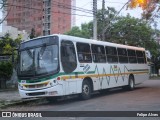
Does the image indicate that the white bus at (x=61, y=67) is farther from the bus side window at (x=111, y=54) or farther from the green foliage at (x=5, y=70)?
the green foliage at (x=5, y=70)

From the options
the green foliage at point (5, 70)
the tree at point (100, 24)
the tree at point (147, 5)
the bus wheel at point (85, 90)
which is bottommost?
the bus wheel at point (85, 90)

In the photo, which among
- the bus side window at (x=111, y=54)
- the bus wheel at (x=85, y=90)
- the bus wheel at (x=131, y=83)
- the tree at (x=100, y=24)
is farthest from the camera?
the tree at (x=100, y=24)

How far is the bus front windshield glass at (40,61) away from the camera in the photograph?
16.0 meters

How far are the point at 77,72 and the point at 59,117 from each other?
5.51m

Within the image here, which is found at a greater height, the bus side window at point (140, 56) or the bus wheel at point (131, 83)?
the bus side window at point (140, 56)

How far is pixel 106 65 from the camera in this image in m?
20.3

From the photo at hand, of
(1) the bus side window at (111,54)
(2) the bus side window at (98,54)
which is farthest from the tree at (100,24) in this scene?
(2) the bus side window at (98,54)

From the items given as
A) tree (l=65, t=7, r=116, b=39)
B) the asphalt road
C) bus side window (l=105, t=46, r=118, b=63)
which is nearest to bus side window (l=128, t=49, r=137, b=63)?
bus side window (l=105, t=46, r=118, b=63)

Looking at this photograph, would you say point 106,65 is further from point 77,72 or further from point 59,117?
point 59,117

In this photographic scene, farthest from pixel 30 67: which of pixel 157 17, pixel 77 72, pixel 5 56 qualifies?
pixel 5 56

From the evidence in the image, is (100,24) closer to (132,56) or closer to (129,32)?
(129,32)

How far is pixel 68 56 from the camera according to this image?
54.9 feet

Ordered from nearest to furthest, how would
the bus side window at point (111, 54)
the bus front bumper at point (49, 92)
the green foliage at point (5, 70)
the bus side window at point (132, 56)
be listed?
the bus front bumper at point (49, 92) < the bus side window at point (111, 54) < the bus side window at point (132, 56) < the green foliage at point (5, 70)

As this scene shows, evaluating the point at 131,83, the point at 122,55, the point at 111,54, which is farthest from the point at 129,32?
the point at 111,54
